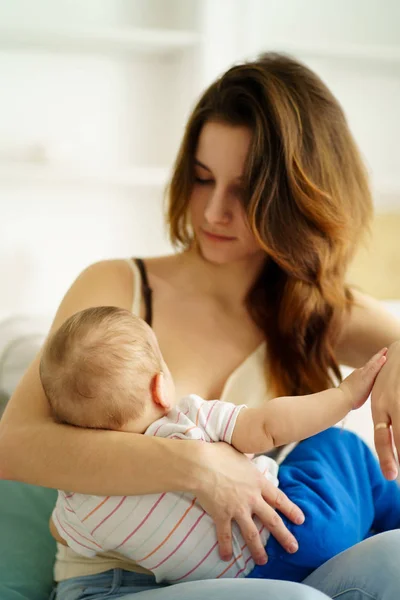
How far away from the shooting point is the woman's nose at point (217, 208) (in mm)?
1551

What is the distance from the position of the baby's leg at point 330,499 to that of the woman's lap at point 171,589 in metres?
0.14

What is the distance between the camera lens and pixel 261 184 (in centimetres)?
152

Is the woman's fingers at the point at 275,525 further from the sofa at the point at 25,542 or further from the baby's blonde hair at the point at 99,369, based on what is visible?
the sofa at the point at 25,542

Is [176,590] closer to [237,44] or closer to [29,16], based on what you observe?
[237,44]

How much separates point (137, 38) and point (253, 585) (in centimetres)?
235

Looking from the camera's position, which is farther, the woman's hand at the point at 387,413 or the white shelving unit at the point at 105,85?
the white shelving unit at the point at 105,85

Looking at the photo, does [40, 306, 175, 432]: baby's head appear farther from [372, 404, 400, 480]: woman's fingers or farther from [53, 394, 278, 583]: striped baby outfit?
[372, 404, 400, 480]: woman's fingers

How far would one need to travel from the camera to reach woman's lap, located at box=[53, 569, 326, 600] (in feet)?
3.49

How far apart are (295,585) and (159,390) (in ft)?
1.21

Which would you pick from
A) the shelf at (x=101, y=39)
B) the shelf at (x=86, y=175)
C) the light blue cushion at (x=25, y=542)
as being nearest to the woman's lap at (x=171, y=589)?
the light blue cushion at (x=25, y=542)

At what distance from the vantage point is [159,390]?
121cm

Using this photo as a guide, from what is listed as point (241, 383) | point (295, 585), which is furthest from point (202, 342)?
point (295, 585)

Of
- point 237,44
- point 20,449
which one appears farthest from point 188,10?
point 20,449

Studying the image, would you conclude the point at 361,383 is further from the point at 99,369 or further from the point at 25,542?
the point at 25,542
